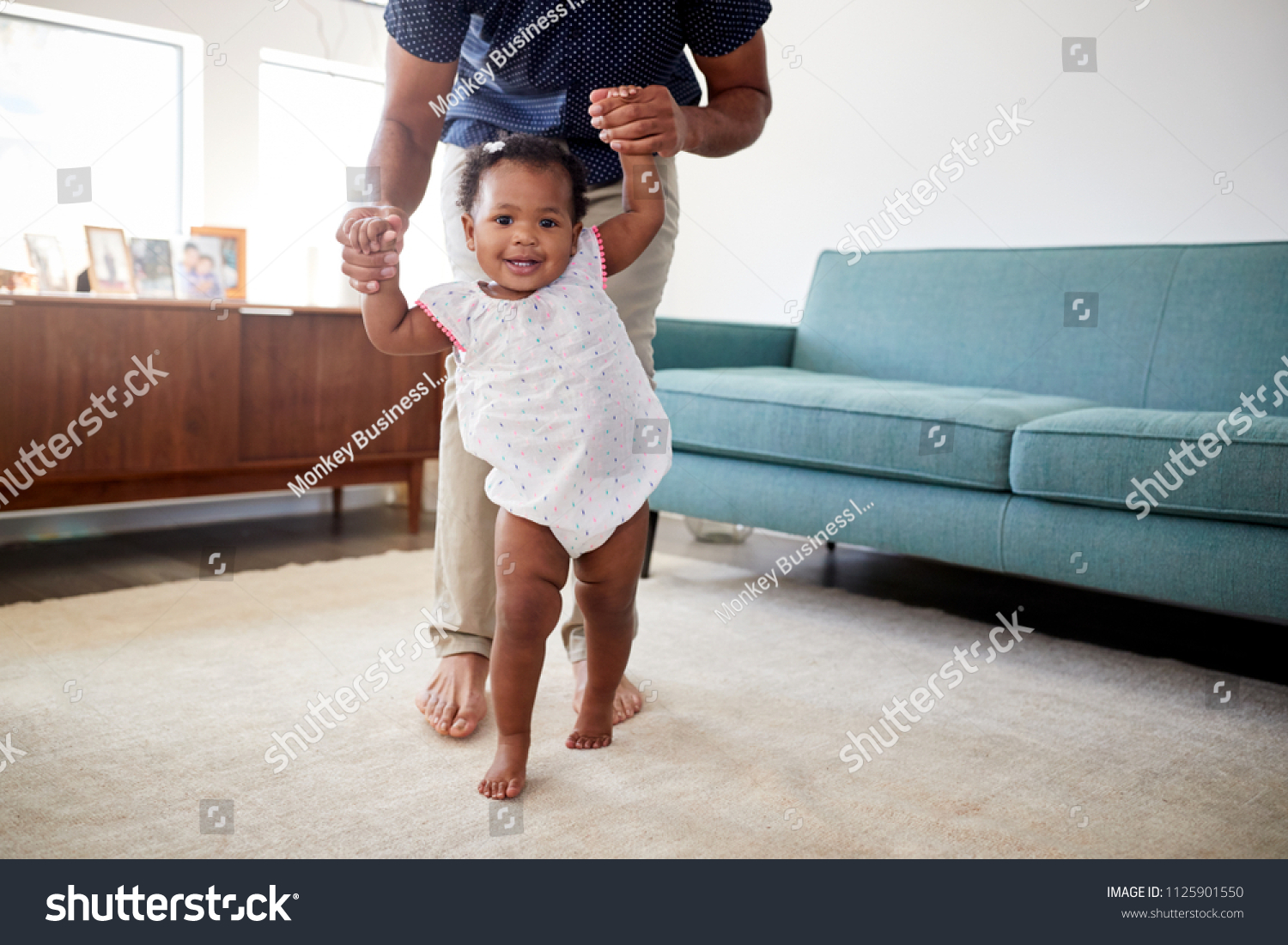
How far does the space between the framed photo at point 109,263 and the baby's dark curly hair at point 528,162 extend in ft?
5.84

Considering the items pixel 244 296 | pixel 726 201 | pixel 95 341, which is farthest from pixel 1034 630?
pixel 244 296

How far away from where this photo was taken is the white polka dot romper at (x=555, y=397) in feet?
3.67

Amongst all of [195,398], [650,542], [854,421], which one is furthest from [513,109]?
[195,398]

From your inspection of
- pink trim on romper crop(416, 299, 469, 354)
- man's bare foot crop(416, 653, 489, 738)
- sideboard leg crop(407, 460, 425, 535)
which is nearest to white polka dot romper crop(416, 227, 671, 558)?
pink trim on romper crop(416, 299, 469, 354)

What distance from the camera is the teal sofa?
1576mm

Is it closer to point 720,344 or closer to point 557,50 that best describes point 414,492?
point 720,344

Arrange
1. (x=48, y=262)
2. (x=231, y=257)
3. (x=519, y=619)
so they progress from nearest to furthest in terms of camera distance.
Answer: (x=519, y=619)
(x=48, y=262)
(x=231, y=257)

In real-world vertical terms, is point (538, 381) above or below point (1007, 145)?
below

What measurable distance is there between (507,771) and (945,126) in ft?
7.30

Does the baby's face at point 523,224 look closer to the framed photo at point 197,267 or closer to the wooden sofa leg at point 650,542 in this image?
the wooden sofa leg at point 650,542

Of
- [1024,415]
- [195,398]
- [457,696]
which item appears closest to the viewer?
[457,696]
